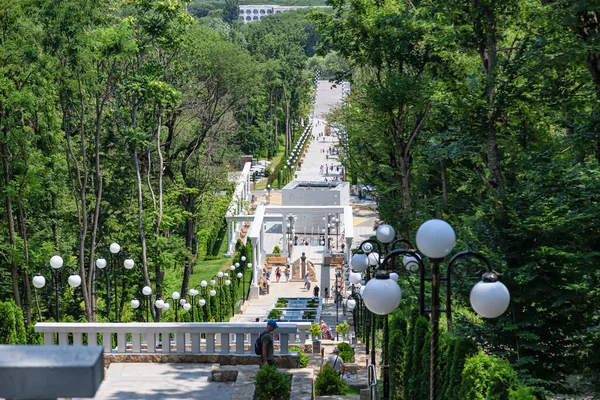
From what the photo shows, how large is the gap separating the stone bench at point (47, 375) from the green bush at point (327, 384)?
38.0 feet

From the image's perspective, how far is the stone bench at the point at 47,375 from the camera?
7.87 feet

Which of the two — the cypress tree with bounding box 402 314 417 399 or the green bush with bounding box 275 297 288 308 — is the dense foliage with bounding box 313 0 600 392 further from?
the green bush with bounding box 275 297 288 308

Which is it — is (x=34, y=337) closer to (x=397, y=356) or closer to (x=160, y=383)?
(x=160, y=383)

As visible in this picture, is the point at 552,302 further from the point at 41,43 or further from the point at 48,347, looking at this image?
the point at 41,43

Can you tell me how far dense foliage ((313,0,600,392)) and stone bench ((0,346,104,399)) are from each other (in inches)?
345

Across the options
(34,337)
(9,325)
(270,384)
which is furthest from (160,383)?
(34,337)

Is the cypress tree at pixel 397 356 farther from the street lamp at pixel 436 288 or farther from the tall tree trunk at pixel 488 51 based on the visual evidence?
the street lamp at pixel 436 288

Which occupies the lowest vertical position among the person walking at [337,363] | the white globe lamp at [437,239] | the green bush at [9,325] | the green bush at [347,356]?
the green bush at [347,356]

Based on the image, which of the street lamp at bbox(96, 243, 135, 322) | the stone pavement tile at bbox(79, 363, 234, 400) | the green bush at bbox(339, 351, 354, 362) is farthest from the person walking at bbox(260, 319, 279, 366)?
the street lamp at bbox(96, 243, 135, 322)

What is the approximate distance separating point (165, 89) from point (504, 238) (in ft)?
59.3

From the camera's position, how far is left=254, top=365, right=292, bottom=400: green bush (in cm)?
1208

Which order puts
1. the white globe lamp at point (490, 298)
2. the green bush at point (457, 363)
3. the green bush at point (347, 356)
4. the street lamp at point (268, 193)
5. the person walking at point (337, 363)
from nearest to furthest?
the white globe lamp at point (490, 298), the green bush at point (457, 363), the person walking at point (337, 363), the green bush at point (347, 356), the street lamp at point (268, 193)

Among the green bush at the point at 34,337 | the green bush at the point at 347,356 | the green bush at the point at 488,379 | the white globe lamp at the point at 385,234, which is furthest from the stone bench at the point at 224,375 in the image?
the green bush at the point at 347,356

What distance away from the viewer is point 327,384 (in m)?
13.8
